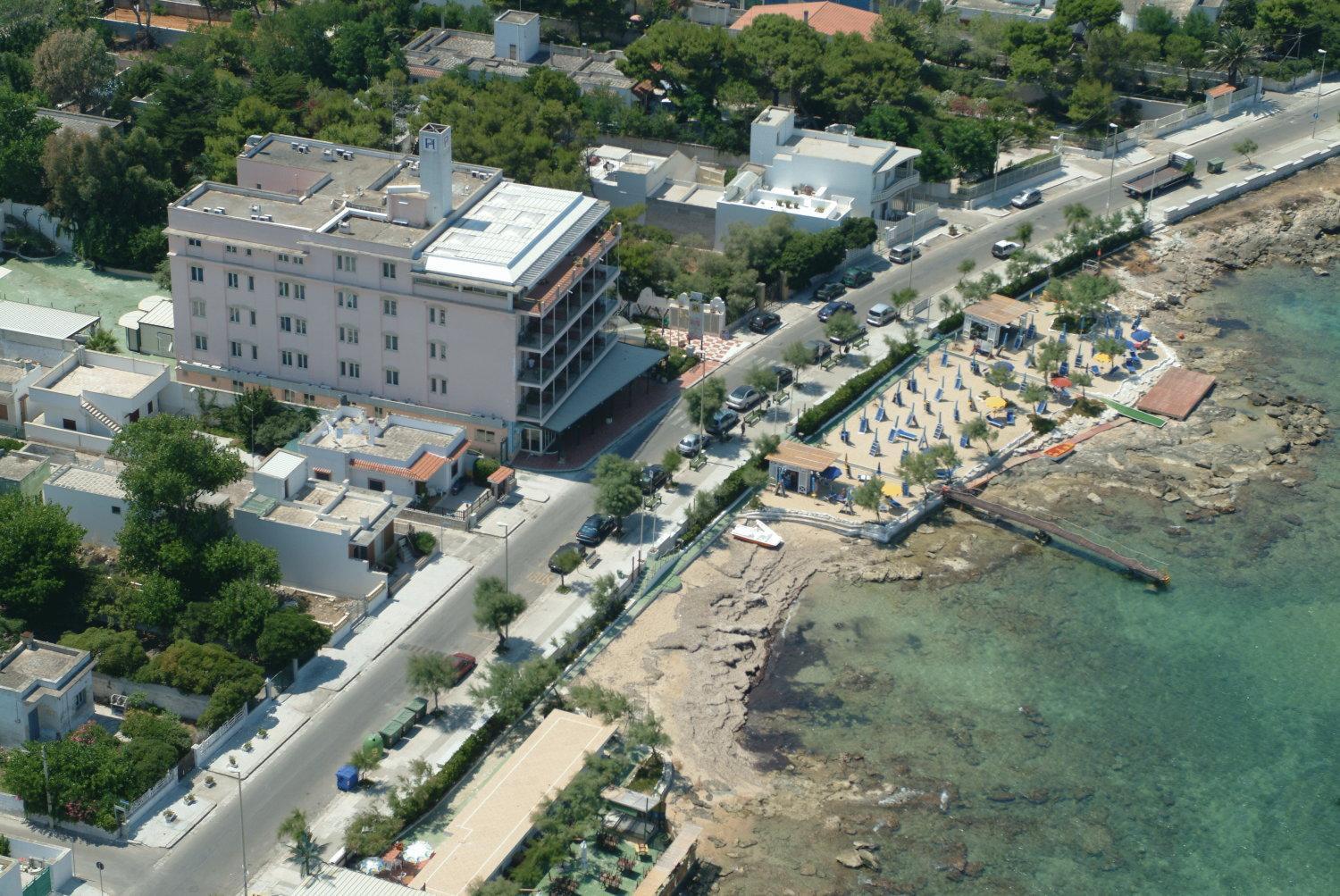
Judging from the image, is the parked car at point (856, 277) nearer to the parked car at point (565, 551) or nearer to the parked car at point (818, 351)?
the parked car at point (818, 351)

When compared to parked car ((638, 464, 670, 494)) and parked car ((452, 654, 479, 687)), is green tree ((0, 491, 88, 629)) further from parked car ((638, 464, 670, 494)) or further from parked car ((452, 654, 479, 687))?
parked car ((638, 464, 670, 494))

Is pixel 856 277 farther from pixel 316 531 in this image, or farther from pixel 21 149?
pixel 21 149

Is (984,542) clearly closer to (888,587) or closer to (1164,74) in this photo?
(888,587)

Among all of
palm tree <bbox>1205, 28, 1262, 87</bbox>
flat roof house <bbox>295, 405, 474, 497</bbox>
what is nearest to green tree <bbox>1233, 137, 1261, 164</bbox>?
palm tree <bbox>1205, 28, 1262, 87</bbox>

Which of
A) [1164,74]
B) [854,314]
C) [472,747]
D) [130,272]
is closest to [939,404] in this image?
[854,314]

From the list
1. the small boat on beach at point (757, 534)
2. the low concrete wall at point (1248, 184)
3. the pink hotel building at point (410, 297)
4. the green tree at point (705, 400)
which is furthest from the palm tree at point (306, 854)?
the low concrete wall at point (1248, 184)
